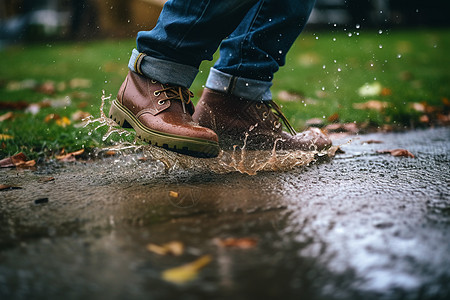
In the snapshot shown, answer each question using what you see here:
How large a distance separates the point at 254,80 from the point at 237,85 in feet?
0.25

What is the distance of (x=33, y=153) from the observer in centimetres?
208

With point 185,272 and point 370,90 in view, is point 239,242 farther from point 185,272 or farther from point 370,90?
point 370,90

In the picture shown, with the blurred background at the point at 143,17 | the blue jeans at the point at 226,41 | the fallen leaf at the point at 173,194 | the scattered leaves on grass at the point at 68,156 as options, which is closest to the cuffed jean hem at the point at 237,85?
the blue jeans at the point at 226,41

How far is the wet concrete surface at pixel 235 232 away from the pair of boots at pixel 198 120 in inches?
6.1

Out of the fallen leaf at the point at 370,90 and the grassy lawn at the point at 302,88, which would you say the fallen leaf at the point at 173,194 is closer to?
the grassy lawn at the point at 302,88

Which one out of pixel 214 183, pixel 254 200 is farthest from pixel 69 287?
pixel 214 183

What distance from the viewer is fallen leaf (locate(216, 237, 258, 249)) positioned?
100 cm

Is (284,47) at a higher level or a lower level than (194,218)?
higher

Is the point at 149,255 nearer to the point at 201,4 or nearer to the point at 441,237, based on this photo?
the point at 441,237

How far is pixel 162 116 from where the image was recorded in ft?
5.33

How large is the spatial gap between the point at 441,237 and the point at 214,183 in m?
0.76

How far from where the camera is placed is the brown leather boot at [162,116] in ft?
5.07

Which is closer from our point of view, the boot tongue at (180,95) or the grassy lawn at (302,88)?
the boot tongue at (180,95)

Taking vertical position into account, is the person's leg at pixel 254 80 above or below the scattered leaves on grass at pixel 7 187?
above
